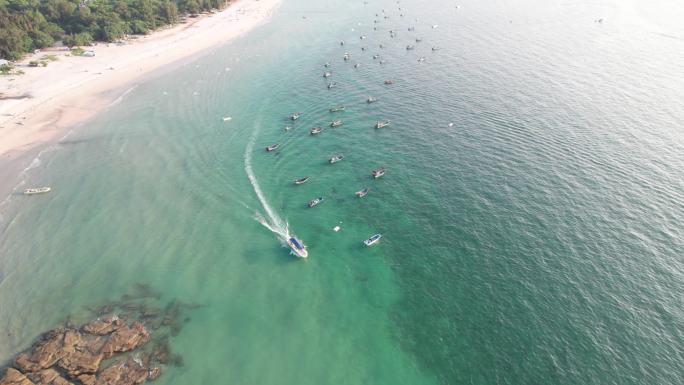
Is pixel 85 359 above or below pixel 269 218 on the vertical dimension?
below

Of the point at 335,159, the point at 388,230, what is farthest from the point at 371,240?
the point at 335,159

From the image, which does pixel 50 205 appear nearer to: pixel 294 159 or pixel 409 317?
pixel 294 159

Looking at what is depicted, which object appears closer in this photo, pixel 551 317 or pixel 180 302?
pixel 551 317

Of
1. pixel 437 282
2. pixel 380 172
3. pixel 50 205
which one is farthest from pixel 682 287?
pixel 50 205

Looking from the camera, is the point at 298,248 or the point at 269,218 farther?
the point at 269,218

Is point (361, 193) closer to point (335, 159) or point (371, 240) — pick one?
point (371, 240)

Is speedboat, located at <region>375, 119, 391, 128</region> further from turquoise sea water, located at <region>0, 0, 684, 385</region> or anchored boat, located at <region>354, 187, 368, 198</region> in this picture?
anchored boat, located at <region>354, 187, 368, 198</region>

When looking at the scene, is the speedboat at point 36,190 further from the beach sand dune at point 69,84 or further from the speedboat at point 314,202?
the speedboat at point 314,202
